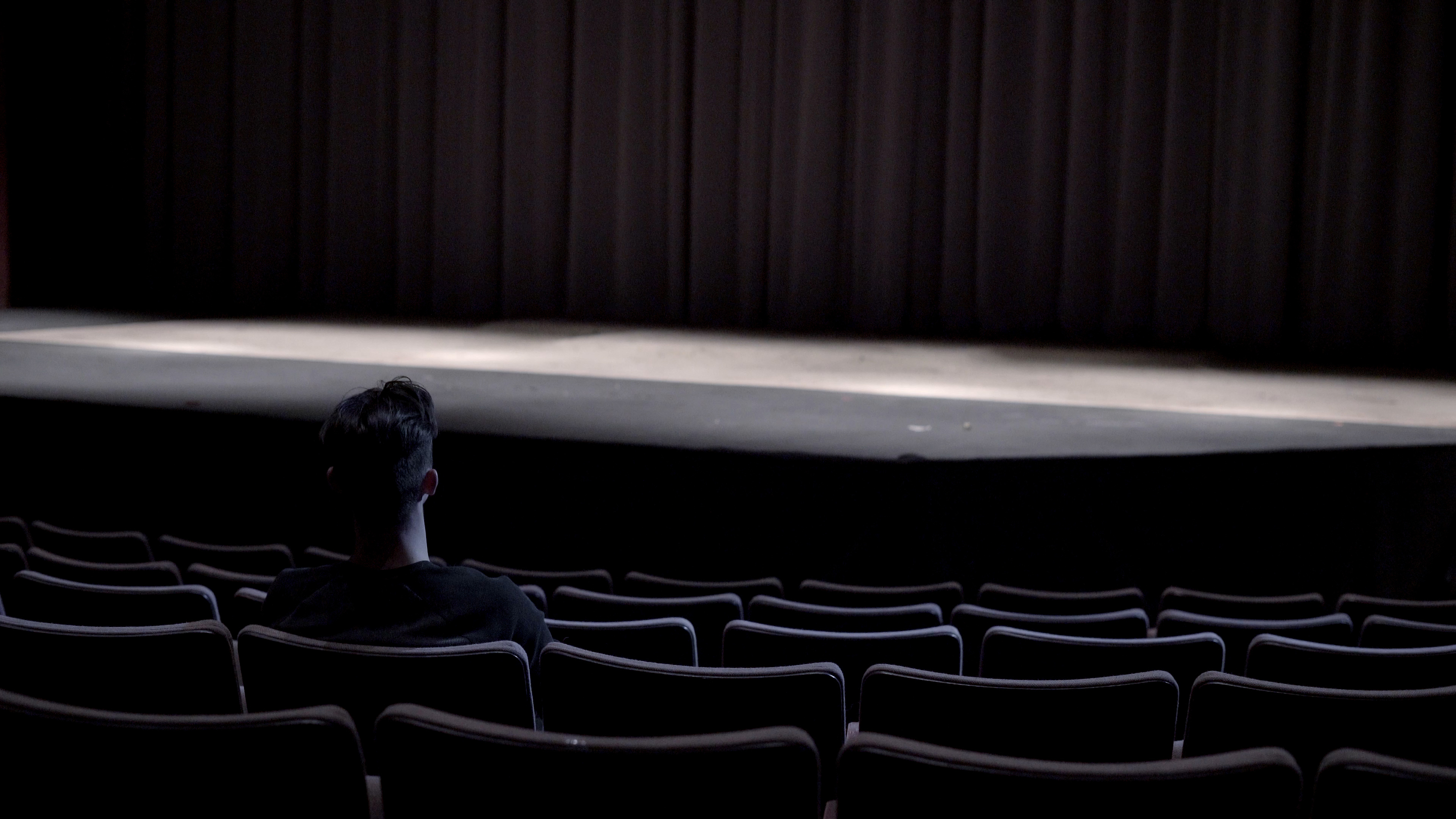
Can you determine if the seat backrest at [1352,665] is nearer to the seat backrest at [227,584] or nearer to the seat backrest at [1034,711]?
the seat backrest at [1034,711]

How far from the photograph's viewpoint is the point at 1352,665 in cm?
218

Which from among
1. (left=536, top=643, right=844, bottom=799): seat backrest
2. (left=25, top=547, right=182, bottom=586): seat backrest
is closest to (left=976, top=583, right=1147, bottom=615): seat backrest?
(left=536, top=643, right=844, bottom=799): seat backrest

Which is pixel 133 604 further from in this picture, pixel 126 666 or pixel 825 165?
pixel 825 165

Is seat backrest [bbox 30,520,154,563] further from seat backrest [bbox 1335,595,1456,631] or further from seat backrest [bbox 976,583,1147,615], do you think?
seat backrest [bbox 1335,595,1456,631]

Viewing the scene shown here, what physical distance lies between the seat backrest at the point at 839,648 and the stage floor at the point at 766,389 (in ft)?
5.26

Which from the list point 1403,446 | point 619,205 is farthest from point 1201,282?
point 1403,446

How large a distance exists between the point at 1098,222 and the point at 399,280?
5200 mm

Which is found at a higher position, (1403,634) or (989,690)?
(989,690)

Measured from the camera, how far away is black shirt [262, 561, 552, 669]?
192 cm

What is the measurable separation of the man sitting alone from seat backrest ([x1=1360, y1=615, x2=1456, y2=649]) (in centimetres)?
162

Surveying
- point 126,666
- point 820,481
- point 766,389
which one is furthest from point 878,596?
point 766,389

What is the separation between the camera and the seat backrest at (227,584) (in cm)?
275

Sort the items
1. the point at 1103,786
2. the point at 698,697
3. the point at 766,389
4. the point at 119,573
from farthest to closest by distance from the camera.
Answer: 1. the point at 766,389
2. the point at 119,573
3. the point at 698,697
4. the point at 1103,786

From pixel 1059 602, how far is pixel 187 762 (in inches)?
91.5
